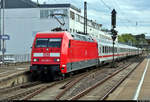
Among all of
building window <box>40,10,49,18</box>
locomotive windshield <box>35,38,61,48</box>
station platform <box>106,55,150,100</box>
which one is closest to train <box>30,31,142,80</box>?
locomotive windshield <box>35,38,61,48</box>

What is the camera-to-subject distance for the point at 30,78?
18.8 meters

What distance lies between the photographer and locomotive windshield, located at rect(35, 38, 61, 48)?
16.6 metres

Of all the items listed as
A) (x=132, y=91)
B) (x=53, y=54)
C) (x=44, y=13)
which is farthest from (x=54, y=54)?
(x=44, y=13)

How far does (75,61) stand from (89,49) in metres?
4.34

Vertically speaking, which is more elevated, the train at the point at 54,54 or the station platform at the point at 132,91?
the train at the point at 54,54

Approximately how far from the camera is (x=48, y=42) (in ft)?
55.5

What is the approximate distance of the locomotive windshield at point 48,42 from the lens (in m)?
16.6

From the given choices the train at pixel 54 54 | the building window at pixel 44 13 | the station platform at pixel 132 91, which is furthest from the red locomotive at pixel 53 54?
the building window at pixel 44 13

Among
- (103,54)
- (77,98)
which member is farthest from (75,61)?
(103,54)

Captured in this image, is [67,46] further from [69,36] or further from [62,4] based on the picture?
[62,4]

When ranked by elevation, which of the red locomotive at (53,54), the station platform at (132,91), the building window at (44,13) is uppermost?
the building window at (44,13)

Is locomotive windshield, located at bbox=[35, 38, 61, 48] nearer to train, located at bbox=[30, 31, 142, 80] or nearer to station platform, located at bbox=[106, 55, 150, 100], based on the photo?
train, located at bbox=[30, 31, 142, 80]

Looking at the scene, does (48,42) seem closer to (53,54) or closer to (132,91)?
(53,54)

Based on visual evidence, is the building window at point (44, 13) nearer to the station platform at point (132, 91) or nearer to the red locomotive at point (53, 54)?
the red locomotive at point (53, 54)
